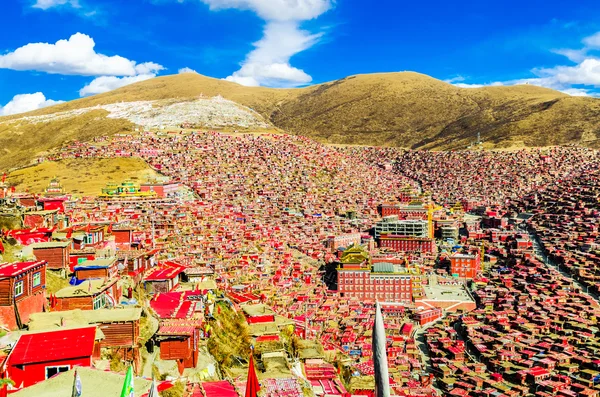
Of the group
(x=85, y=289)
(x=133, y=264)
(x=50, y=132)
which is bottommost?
(x=133, y=264)

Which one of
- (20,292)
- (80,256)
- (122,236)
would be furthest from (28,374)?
(122,236)

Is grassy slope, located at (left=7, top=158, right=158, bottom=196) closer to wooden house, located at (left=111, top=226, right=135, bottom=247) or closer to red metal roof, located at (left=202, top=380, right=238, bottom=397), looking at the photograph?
wooden house, located at (left=111, top=226, right=135, bottom=247)

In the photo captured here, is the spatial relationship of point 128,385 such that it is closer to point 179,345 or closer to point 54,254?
point 179,345

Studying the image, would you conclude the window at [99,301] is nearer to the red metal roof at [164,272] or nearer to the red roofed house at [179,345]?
the red roofed house at [179,345]

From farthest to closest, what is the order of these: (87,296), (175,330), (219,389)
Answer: (87,296)
(175,330)
(219,389)

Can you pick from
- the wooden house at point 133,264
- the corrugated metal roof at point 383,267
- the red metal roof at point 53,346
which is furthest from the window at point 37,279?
the corrugated metal roof at point 383,267

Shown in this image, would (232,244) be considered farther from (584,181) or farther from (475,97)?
(475,97)

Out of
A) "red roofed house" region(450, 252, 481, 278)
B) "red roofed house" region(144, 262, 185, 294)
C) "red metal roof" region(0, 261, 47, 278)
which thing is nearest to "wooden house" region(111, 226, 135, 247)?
"red roofed house" region(144, 262, 185, 294)
